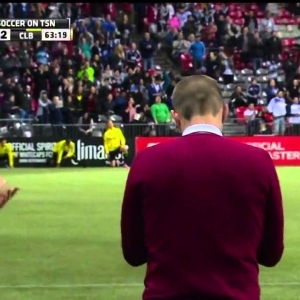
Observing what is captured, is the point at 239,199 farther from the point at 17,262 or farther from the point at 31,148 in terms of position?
the point at 31,148

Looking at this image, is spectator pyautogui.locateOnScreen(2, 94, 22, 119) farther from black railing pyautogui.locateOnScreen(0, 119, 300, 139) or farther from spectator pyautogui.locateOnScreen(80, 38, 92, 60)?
spectator pyautogui.locateOnScreen(80, 38, 92, 60)

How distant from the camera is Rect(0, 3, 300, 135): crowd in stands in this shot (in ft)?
108

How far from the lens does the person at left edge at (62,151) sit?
2981 cm

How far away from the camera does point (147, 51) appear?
3688 centimetres

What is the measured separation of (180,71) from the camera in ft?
123

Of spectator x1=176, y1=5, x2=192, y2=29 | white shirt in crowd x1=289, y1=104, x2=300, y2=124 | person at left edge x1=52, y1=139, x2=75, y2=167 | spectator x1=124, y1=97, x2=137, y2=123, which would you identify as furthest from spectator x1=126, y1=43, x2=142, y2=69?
person at left edge x1=52, y1=139, x2=75, y2=167

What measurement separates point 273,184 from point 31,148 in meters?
27.1

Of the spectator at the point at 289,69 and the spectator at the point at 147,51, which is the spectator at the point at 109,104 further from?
the spectator at the point at 289,69

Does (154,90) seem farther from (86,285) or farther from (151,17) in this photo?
(86,285)

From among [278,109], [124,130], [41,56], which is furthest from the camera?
[41,56]

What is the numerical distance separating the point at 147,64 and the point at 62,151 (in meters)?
8.44

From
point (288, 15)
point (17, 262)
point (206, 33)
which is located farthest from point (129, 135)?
point (17, 262)
